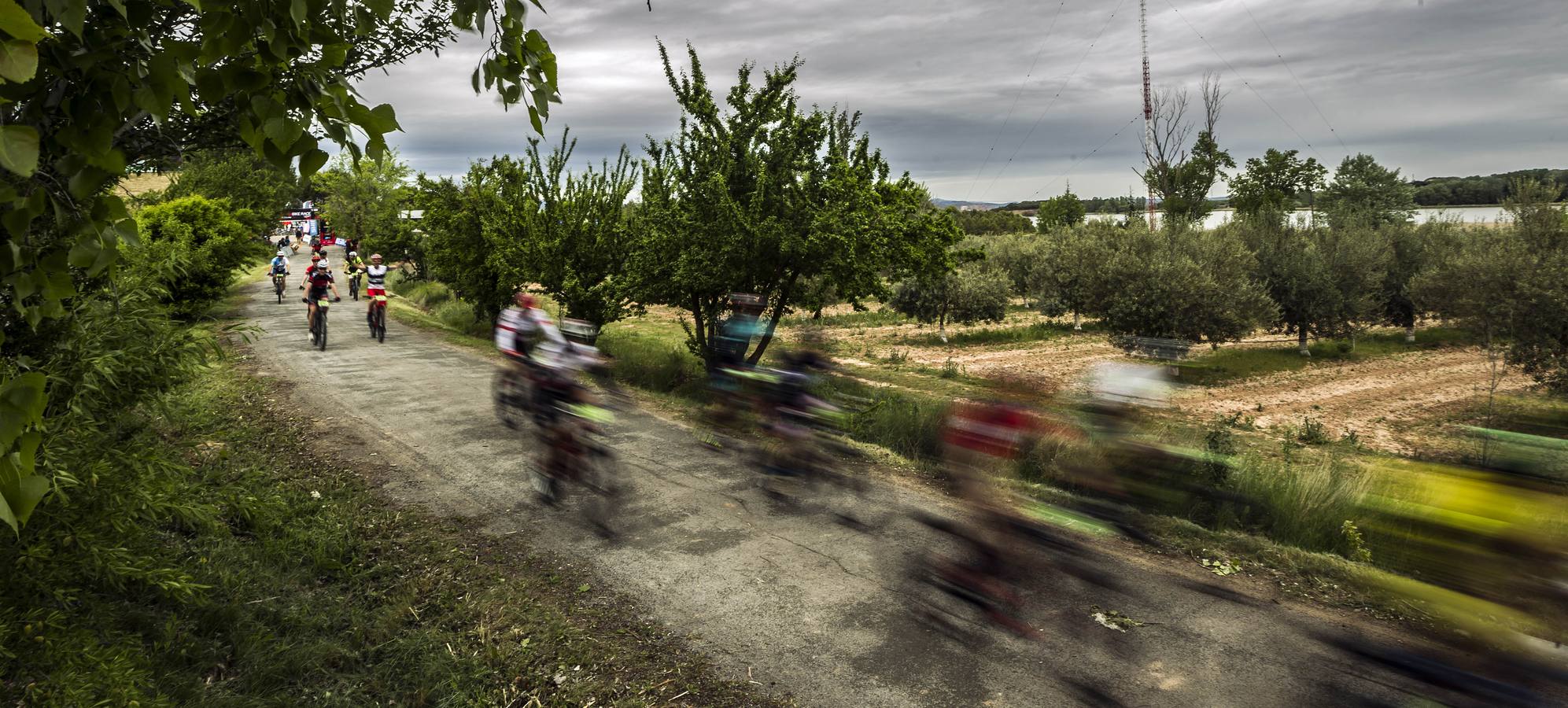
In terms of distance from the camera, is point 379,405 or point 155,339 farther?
point 379,405

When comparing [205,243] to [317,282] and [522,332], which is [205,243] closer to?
[317,282]

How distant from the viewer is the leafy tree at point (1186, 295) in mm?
27984

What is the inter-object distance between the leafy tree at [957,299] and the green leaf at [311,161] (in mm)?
34447

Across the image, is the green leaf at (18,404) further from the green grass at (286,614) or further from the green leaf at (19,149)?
the green grass at (286,614)

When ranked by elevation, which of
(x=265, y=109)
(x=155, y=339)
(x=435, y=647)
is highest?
(x=265, y=109)

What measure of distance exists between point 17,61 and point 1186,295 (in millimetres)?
31106

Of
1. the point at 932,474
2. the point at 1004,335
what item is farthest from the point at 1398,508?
the point at 1004,335

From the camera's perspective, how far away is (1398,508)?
6625mm

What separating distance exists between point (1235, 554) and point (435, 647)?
6.05 metres

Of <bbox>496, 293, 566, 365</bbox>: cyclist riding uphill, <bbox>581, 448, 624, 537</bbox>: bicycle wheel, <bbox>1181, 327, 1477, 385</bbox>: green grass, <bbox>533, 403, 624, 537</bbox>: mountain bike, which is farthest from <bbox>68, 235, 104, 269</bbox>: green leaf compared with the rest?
<bbox>1181, 327, 1477, 385</bbox>: green grass

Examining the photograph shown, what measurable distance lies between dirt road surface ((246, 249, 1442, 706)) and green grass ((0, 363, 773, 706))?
39 cm

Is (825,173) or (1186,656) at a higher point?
(825,173)

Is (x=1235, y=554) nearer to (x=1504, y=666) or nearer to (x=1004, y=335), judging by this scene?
(x=1504, y=666)

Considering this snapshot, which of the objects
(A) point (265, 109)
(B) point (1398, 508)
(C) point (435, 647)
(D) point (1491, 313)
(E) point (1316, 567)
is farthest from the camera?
(D) point (1491, 313)
